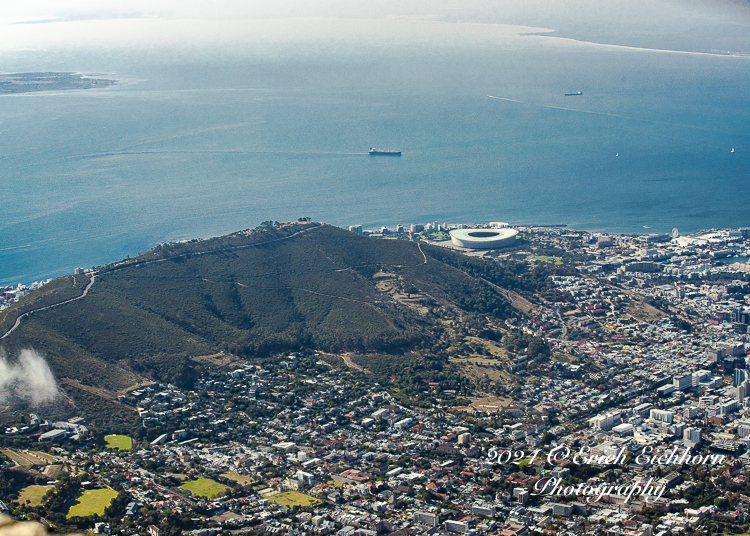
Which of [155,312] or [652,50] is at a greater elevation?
[652,50]

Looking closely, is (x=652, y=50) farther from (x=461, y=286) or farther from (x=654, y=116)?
(x=461, y=286)

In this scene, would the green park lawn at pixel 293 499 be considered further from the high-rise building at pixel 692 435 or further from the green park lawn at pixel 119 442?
the high-rise building at pixel 692 435

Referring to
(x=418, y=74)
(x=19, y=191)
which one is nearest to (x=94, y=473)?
(x=19, y=191)

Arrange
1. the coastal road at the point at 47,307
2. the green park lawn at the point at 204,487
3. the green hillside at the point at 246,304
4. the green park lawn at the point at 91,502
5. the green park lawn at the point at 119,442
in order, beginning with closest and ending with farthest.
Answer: the green park lawn at the point at 91,502, the green park lawn at the point at 204,487, the green park lawn at the point at 119,442, the coastal road at the point at 47,307, the green hillside at the point at 246,304

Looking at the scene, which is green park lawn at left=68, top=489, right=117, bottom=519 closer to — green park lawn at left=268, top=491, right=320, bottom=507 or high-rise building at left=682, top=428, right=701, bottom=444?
green park lawn at left=268, top=491, right=320, bottom=507

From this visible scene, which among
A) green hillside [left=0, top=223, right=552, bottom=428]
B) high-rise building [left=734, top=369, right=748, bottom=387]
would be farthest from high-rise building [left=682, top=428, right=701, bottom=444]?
green hillside [left=0, top=223, right=552, bottom=428]

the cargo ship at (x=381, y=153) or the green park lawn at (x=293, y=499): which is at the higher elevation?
the cargo ship at (x=381, y=153)

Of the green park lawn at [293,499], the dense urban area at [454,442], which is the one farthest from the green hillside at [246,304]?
the green park lawn at [293,499]

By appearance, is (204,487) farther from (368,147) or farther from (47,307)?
(368,147)
